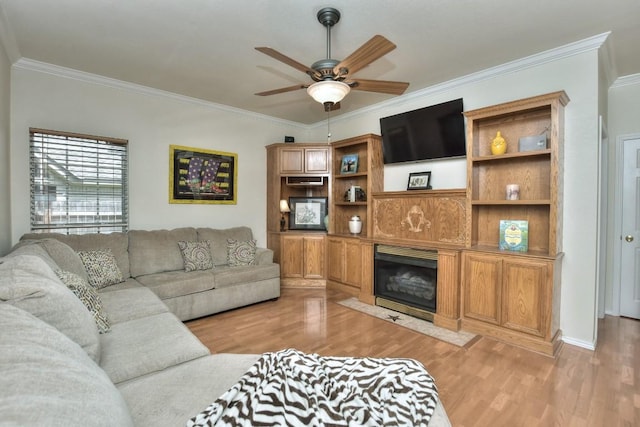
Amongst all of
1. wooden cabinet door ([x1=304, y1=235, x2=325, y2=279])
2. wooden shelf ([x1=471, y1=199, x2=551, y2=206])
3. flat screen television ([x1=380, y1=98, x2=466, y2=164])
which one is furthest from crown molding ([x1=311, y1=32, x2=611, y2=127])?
wooden cabinet door ([x1=304, y1=235, x2=325, y2=279])

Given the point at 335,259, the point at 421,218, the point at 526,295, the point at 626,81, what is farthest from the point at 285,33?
the point at 626,81

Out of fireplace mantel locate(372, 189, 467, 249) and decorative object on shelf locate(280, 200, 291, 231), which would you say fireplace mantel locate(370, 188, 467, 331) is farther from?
decorative object on shelf locate(280, 200, 291, 231)

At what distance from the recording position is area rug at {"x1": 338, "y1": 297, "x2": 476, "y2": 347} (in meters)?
2.94

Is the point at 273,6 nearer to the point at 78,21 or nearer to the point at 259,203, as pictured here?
the point at 78,21

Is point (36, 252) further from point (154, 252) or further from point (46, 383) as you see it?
point (46, 383)

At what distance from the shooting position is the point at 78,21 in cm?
246

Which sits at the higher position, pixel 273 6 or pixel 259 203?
pixel 273 6

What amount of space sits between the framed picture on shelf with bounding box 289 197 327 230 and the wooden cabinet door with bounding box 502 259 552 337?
2.74 metres

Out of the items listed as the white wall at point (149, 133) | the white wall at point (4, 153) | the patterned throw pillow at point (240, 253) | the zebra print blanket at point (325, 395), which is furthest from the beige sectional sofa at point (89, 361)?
the patterned throw pillow at point (240, 253)

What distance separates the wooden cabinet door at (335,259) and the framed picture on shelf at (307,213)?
0.43m

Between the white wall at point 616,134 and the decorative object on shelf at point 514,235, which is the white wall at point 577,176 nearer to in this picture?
the decorative object on shelf at point 514,235

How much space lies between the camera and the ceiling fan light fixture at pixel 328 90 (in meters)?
2.24

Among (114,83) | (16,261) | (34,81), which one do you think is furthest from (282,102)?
(16,261)

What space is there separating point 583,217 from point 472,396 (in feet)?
6.38
